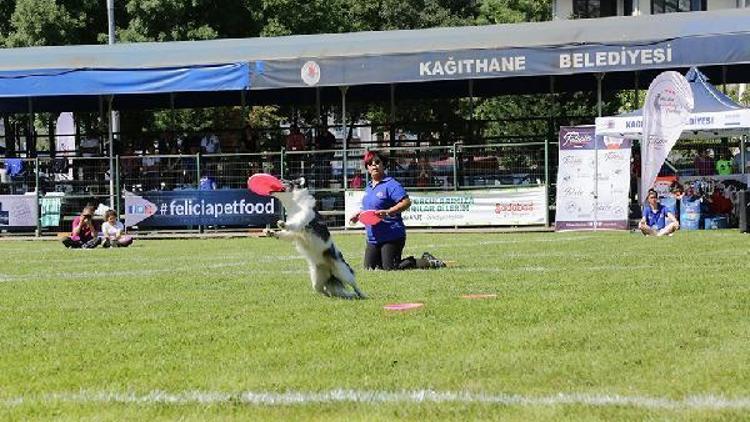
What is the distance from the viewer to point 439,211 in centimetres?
2495

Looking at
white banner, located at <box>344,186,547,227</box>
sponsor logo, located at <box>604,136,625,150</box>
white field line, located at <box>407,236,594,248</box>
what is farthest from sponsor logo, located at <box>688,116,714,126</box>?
white banner, located at <box>344,186,547,227</box>

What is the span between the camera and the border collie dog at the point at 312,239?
30.8 ft

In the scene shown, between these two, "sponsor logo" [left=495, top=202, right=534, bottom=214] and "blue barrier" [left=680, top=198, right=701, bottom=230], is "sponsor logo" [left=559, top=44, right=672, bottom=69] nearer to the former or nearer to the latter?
"sponsor logo" [left=495, top=202, right=534, bottom=214]

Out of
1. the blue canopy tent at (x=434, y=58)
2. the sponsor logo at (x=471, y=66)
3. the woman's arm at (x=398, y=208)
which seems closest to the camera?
the woman's arm at (x=398, y=208)

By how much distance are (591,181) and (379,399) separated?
18.5 metres

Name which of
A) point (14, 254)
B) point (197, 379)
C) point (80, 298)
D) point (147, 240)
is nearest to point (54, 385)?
point (197, 379)

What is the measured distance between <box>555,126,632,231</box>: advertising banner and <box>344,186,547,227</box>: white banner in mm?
825

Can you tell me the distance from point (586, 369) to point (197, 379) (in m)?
2.22

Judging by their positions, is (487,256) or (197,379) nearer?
(197,379)

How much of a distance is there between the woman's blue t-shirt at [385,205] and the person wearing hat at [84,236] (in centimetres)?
963

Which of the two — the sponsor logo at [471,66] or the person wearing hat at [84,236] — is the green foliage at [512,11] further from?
the person wearing hat at [84,236]

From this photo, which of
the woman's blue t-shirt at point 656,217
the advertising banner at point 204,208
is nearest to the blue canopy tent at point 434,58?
the advertising banner at point 204,208

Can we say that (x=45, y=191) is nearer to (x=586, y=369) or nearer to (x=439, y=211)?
(x=439, y=211)

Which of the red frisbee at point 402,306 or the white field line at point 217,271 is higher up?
the red frisbee at point 402,306
